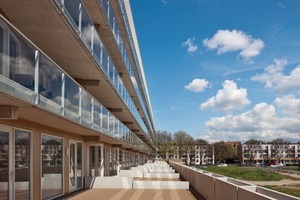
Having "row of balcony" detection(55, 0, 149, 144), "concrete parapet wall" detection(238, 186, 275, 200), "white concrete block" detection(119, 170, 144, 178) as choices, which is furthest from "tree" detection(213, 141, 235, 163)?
"concrete parapet wall" detection(238, 186, 275, 200)

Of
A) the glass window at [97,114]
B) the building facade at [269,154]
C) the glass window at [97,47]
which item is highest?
the glass window at [97,47]

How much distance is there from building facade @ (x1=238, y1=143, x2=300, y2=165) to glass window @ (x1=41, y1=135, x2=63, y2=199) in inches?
5468

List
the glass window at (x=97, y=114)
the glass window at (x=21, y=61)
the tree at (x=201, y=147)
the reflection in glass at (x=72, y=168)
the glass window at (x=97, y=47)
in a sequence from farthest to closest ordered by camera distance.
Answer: the tree at (x=201, y=147) → the reflection in glass at (x=72, y=168) → the glass window at (x=97, y=114) → the glass window at (x=97, y=47) → the glass window at (x=21, y=61)

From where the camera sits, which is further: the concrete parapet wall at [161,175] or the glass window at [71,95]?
the concrete parapet wall at [161,175]

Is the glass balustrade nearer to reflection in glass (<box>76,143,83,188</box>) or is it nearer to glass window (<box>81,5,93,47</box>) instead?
glass window (<box>81,5,93,47</box>)

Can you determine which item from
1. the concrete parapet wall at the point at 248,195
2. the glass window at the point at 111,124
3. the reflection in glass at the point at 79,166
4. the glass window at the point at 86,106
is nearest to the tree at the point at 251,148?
the glass window at the point at 111,124

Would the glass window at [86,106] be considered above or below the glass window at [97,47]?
below

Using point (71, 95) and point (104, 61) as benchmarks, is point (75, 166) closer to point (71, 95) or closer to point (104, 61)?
point (104, 61)

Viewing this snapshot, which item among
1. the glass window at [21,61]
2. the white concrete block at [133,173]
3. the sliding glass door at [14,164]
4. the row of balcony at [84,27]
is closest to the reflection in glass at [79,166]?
the row of balcony at [84,27]

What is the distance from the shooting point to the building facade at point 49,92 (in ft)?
24.7

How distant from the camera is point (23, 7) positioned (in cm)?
885

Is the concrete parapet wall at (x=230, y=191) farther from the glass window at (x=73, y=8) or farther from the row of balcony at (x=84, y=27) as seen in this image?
the glass window at (x=73, y=8)

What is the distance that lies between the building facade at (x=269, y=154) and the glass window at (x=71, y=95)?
463ft

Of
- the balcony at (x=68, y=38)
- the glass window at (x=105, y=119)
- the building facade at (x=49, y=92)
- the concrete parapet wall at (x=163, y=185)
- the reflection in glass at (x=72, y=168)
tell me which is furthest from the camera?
the concrete parapet wall at (x=163, y=185)
